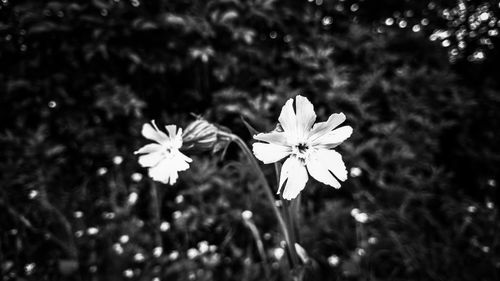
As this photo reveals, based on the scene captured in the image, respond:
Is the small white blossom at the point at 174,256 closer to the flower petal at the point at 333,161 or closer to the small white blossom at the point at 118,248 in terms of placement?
the small white blossom at the point at 118,248

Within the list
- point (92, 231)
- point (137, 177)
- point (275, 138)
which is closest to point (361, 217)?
point (275, 138)

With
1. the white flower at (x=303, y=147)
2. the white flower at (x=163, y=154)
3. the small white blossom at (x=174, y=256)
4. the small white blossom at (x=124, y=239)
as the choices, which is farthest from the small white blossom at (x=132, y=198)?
the white flower at (x=303, y=147)

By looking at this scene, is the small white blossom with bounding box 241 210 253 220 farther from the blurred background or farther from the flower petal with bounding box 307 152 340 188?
the flower petal with bounding box 307 152 340 188

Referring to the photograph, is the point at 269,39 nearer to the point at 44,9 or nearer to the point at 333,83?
the point at 333,83

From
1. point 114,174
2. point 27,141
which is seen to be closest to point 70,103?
point 27,141

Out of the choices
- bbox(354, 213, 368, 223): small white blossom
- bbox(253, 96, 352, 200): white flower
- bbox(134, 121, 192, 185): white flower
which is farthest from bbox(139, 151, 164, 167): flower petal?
bbox(354, 213, 368, 223): small white blossom

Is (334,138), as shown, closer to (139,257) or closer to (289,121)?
(289,121)
